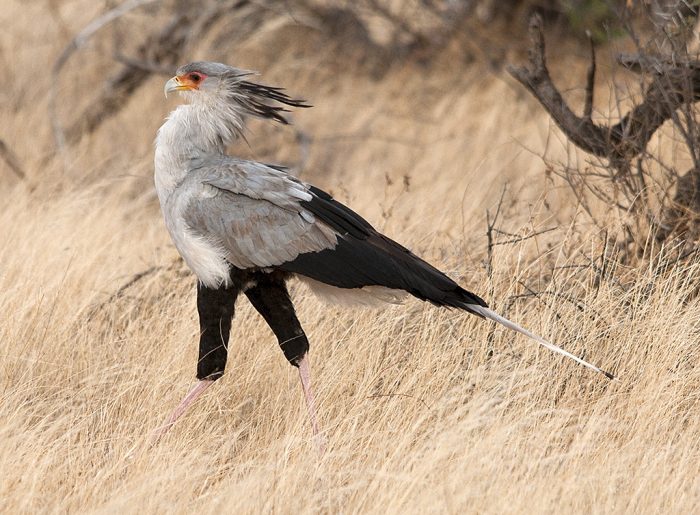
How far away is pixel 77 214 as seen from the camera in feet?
22.2

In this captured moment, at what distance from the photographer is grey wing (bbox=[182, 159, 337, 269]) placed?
4.45m

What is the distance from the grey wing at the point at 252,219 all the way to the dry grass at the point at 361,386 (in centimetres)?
67

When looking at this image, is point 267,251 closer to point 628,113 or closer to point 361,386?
point 361,386

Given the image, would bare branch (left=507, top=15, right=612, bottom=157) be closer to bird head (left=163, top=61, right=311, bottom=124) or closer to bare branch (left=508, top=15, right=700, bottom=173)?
bare branch (left=508, top=15, right=700, bottom=173)

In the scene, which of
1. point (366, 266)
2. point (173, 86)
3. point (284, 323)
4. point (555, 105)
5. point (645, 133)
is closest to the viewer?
point (366, 266)

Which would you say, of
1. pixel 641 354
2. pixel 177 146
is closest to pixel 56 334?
pixel 177 146

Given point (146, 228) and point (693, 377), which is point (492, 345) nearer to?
point (693, 377)

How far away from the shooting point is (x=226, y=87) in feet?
16.3

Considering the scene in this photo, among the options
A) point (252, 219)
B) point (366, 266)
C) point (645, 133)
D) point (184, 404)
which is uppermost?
point (645, 133)

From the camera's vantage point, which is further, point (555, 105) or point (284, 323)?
point (555, 105)

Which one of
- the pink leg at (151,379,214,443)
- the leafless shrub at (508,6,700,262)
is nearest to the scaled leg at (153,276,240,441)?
the pink leg at (151,379,214,443)

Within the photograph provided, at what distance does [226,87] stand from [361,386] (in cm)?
148

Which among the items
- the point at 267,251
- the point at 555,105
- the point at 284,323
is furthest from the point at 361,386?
the point at 555,105

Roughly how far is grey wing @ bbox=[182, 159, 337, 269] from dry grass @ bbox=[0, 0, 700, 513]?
670 millimetres
